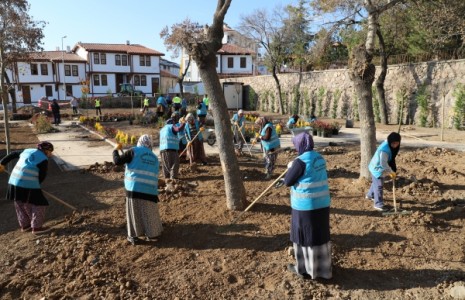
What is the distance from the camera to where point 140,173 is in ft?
16.5

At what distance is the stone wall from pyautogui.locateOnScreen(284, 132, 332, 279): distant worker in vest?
16.2 m

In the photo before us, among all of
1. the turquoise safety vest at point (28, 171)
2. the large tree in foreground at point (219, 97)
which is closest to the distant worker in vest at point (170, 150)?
the large tree in foreground at point (219, 97)

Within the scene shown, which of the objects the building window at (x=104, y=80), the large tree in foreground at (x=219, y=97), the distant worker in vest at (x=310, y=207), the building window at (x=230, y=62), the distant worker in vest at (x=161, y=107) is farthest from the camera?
the building window at (x=230, y=62)

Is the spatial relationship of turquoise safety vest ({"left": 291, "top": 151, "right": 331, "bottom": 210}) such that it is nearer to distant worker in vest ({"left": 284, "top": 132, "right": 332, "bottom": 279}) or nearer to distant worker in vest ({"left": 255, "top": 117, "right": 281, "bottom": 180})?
distant worker in vest ({"left": 284, "top": 132, "right": 332, "bottom": 279})

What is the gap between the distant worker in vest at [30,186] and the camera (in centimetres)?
550

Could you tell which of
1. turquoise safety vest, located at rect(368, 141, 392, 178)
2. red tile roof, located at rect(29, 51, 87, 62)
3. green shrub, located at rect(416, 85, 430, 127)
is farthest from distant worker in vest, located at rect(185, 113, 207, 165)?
red tile roof, located at rect(29, 51, 87, 62)

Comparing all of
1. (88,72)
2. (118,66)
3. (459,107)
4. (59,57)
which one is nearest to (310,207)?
(459,107)

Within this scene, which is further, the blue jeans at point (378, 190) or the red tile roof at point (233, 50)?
the red tile roof at point (233, 50)

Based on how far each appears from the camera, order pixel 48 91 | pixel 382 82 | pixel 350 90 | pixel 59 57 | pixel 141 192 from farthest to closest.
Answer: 1. pixel 59 57
2. pixel 48 91
3. pixel 350 90
4. pixel 382 82
5. pixel 141 192

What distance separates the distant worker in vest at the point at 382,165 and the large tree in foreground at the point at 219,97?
2183mm

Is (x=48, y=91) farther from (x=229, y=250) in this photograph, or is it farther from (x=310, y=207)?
(x=310, y=207)

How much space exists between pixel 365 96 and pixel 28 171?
6241 mm

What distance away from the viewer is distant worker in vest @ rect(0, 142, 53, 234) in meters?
5.50

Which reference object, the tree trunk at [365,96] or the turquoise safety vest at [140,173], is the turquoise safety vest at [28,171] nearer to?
the turquoise safety vest at [140,173]
